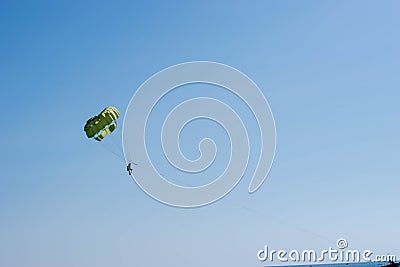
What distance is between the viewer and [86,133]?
52094 mm

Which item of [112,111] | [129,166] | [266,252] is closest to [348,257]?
[266,252]

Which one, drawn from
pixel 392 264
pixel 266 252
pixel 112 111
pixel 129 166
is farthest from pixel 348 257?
pixel 112 111

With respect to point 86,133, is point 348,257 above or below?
below

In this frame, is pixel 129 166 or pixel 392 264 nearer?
pixel 129 166

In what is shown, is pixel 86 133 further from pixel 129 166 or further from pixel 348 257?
pixel 348 257

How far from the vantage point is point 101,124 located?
5197 cm

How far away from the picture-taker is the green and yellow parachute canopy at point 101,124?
51.9 metres

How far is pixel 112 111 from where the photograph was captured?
175ft

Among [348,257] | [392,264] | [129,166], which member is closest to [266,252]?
[348,257]

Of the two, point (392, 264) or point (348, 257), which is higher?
point (392, 264)

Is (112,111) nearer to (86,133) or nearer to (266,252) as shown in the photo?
(86,133)

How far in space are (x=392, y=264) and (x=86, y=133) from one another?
1651 inches

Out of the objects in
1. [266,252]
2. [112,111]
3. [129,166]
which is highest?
[112,111]

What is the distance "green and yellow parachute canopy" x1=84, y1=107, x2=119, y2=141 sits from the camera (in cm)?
5191
